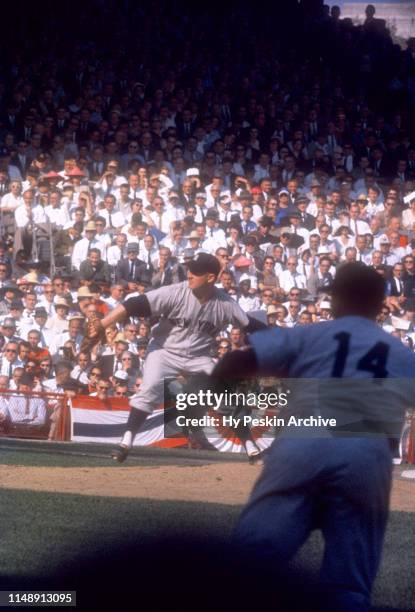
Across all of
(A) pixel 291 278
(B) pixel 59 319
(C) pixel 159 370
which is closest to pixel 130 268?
(B) pixel 59 319

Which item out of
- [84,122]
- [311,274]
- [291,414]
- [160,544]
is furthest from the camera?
[84,122]

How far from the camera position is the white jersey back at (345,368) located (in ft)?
10.9

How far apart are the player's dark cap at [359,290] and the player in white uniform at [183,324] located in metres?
3.12

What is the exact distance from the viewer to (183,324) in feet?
23.8

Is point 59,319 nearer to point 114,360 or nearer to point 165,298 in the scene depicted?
point 114,360

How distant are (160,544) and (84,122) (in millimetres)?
10957

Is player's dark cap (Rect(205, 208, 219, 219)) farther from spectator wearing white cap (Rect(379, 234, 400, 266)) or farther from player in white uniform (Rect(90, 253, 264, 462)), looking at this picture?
player in white uniform (Rect(90, 253, 264, 462))

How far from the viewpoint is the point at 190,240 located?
13.1 m

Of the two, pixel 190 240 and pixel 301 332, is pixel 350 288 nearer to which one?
pixel 301 332

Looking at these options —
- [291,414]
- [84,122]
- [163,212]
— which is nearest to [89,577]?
[291,414]

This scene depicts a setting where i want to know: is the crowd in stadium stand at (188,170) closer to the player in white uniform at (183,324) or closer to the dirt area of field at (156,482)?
the dirt area of field at (156,482)

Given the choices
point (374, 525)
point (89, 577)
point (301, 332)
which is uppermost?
point (301, 332)

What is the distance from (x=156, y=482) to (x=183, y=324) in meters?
1.55

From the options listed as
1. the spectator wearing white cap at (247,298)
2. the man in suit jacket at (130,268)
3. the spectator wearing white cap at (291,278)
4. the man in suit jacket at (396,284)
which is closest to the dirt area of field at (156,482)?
the man in suit jacket at (396,284)
